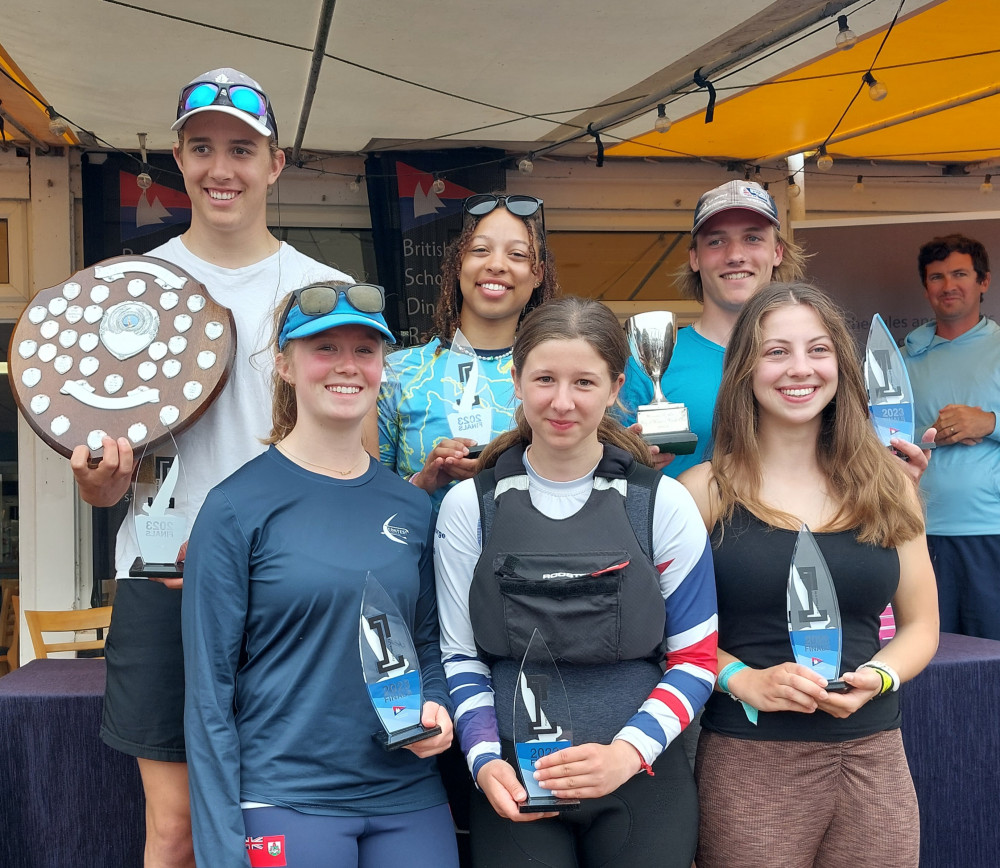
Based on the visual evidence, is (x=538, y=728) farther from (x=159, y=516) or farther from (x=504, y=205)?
(x=504, y=205)

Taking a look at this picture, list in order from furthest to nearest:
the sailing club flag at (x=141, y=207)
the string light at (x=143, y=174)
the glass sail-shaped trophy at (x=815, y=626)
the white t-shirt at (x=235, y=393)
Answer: the sailing club flag at (x=141, y=207)
the string light at (x=143, y=174)
the white t-shirt at (x=235, y=393)
the glass sail-shaped trophy at (x=815, y=626)

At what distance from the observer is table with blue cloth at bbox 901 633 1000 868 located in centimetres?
265

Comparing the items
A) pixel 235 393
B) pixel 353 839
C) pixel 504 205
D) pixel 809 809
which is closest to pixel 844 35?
pixel 504 205

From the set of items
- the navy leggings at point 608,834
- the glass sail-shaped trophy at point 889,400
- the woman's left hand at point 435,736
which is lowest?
the navy leggings at point 608,834

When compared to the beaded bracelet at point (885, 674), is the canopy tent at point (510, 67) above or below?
above

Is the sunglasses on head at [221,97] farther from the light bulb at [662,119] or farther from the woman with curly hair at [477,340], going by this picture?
the light bulb at [662,119]

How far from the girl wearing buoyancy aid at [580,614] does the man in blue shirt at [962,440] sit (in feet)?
7.29

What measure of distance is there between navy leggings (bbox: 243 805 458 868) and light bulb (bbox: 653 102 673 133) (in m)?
3.47

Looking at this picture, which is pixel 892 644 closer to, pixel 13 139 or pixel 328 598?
pixel 328 598

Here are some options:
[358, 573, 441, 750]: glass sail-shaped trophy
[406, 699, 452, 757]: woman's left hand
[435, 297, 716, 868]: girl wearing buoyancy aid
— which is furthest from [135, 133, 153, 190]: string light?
[406, 699, 452, 757]: woman's left hand

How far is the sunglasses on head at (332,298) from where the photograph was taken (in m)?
1.81

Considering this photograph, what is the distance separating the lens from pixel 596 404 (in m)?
1.80

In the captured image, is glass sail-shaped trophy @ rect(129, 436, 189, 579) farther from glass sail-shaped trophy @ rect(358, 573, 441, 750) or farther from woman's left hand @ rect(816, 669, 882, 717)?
woman's left hand @ rect(816, 669, 882, 717)

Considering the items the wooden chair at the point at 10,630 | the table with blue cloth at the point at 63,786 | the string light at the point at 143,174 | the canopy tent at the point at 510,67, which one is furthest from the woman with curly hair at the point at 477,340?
the wooden chair at the point at 10,630
